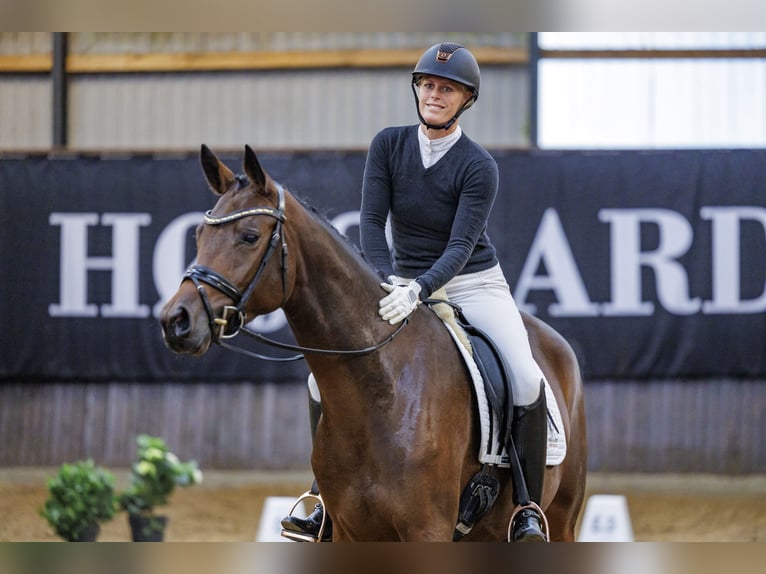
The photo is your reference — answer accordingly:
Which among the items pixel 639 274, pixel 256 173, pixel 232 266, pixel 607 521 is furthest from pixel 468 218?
pixel 639 274

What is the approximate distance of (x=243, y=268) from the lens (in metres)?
2.42

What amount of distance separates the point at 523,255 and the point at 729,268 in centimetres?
173

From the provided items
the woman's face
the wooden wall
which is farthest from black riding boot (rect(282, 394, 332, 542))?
the wooden wall

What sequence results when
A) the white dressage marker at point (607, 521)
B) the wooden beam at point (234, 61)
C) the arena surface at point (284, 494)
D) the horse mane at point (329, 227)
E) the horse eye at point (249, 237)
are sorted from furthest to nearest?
the wooden beam at point (234, 61) → the arena surface at point (284, 494) → the white dressage marker at point (607, 521) → the horse mane at point (329, 227) → the horse eye at point (249, 237)

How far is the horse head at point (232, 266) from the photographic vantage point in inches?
A: 90.0

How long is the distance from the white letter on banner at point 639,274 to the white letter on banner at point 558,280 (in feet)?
0.76

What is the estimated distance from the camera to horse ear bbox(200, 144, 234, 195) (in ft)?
8.38

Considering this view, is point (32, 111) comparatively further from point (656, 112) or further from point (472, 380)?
point (472, 380)

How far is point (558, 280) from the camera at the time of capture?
26.0 feet

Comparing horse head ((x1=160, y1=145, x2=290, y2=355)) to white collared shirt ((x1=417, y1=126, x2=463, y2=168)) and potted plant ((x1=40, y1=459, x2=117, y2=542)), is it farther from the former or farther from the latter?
potted plant ((x1=40, y1=459, x2=117, y2=542))

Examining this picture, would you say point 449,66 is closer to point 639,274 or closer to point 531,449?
point 531,449

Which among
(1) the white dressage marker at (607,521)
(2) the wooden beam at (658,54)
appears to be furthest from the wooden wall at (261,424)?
(2) the wooden beam at (658,54)

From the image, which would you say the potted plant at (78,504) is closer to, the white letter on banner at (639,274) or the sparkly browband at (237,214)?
the white letter on banner at (639,274)

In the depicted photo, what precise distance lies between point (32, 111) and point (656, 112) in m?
6.07
